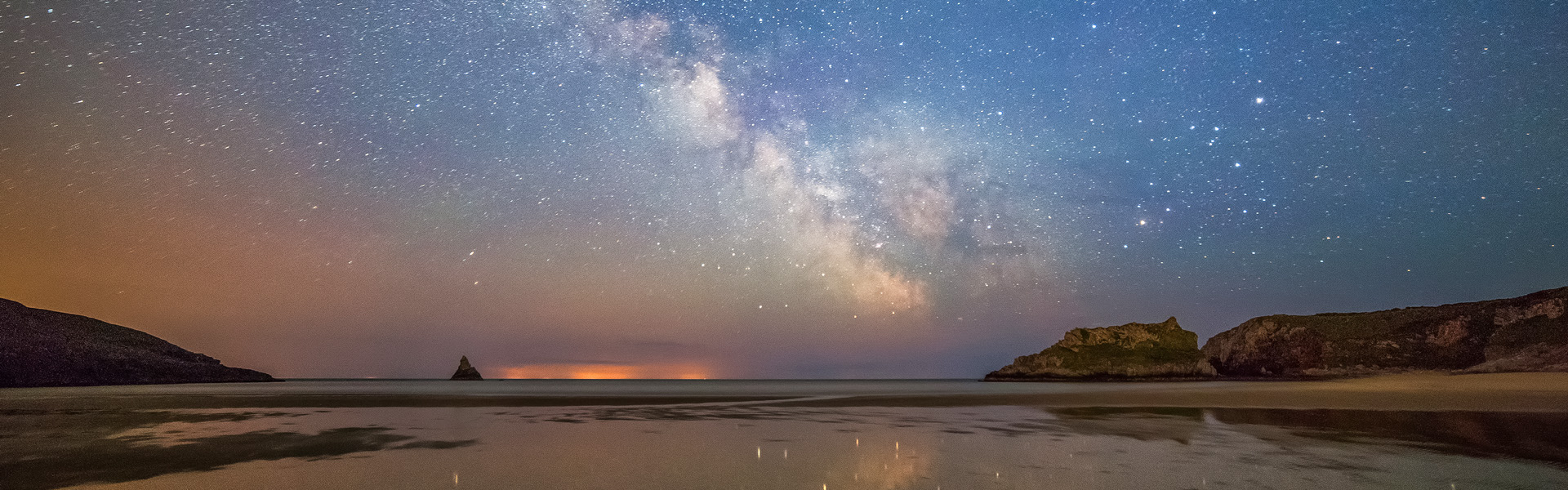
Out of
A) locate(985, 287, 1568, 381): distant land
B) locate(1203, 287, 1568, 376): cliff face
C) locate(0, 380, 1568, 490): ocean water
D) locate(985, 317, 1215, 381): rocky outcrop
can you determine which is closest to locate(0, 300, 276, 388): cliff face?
locate(0, 380, 1568, 490): ocean water

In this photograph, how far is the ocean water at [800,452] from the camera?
1082 cm

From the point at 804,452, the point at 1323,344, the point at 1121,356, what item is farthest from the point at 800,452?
the point at 1323,344

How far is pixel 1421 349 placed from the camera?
148000 mm

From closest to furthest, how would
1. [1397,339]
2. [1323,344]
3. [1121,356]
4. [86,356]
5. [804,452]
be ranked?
[804,452], [86,356], [1397,339], [1323,344], [1121,356]

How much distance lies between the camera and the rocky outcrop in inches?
6230

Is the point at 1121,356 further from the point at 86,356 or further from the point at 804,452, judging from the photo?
the point at 86,356

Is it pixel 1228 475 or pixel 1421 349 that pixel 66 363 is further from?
pixel 1421 349

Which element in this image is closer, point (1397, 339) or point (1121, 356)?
point (1397, 339)

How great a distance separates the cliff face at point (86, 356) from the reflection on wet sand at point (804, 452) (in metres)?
137

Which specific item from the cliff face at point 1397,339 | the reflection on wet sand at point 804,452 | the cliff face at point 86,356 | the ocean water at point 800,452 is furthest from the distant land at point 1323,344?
the cliff face at point 86,356

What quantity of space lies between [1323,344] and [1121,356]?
4193cm

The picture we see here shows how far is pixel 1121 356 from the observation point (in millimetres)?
168875

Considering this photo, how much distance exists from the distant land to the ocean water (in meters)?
142

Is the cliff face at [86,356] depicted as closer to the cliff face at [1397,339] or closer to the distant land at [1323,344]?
the distant land at [1323,344]
